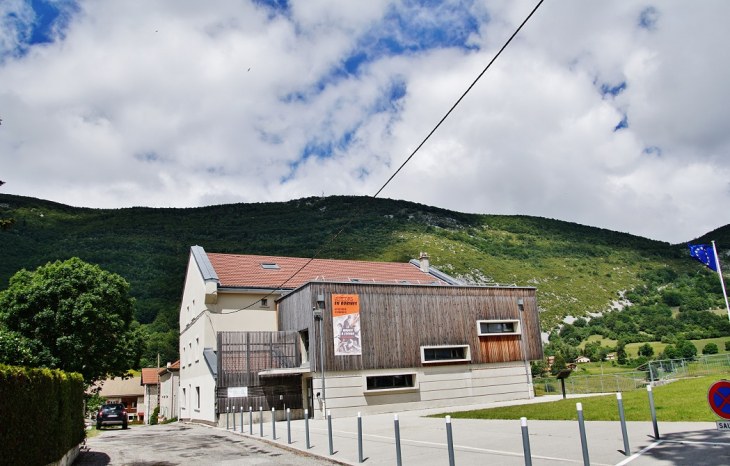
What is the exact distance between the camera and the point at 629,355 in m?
67.3

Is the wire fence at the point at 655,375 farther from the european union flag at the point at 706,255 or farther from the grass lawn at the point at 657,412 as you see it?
the grass lawn at the point at 657,412

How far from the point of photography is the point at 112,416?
31.0m

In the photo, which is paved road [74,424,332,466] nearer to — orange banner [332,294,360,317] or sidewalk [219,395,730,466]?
sidewalk [219,395,730,466]

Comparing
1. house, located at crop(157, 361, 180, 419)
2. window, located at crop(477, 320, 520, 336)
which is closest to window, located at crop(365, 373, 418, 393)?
window, located at crop(477, 320, 520, 336)

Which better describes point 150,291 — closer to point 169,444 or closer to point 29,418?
point 169,444

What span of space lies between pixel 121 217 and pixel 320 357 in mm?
76438

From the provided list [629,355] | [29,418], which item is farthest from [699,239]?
[29,418]

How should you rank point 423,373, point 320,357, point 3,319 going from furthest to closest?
point 3,319 → point 423,373 → point 320,357

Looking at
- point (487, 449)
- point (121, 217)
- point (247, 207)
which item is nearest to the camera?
point (487, 449)

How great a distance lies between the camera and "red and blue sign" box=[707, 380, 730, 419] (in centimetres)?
625

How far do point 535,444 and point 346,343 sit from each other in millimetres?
16024

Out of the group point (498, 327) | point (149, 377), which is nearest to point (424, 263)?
point (498, 327)

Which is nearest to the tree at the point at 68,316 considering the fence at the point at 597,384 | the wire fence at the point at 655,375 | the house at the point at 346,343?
the house at the point at 346,343

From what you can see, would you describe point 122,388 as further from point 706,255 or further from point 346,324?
point 706,255
